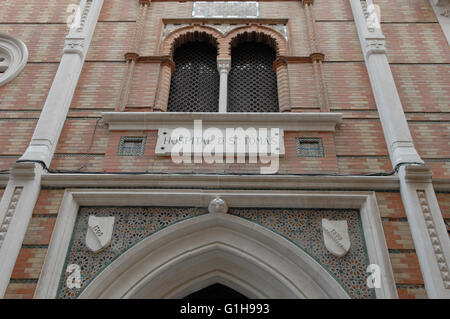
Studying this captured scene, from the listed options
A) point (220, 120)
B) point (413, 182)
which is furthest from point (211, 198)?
point (413, 182)

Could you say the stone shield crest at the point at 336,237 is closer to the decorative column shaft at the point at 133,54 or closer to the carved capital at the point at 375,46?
the carved capital at the point at 375,46

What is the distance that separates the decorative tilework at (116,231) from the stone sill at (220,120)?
109 centimetres

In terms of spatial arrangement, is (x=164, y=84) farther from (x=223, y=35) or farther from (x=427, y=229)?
(x=427, y=229)

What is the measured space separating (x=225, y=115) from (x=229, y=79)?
1.13 metres

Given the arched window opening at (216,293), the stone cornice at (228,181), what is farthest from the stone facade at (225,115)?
the arched window opening at (216,293)

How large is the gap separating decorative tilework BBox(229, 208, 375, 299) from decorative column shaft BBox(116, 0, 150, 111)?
2102 mm

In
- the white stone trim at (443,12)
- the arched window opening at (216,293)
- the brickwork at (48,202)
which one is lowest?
the arched window opening at (216,293)

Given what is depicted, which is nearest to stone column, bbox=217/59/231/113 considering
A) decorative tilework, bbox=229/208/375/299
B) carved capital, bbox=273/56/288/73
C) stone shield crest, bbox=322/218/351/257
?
carved capital, bbox=273/56/288/73

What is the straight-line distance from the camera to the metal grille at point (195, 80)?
18.9 feet

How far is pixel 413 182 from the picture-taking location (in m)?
4.29

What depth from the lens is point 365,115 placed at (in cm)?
523

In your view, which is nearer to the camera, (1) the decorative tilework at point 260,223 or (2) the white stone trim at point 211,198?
(1) the decorative tilework at point 260,223

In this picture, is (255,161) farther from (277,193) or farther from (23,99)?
(23,99)
